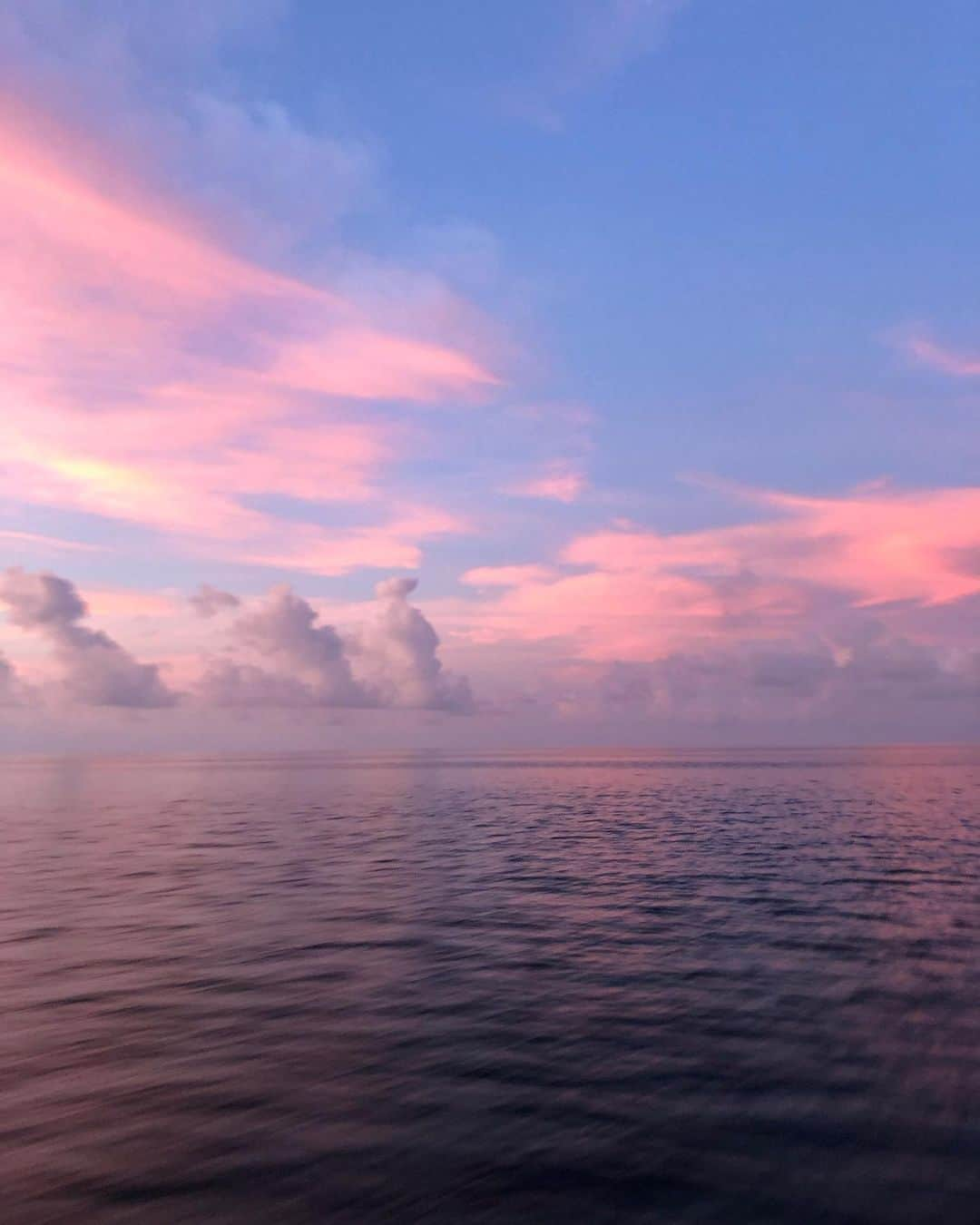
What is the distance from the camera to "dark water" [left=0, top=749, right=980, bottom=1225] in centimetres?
1098

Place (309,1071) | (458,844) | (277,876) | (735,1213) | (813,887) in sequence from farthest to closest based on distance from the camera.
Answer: (458,844), (277,876), (813,887), (309,1071), (735,1213)

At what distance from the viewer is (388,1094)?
13680mm

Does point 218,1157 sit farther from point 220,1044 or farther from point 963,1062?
point 963,1062

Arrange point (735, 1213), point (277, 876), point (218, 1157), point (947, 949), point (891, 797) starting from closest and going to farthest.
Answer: point (735, 1213) → point (218, 1157) → point (947, 949) → point (277, 876) → point (891, 797)

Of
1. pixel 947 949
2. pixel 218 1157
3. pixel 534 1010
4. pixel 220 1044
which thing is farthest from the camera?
pixel 947 949

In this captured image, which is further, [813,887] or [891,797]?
[891,797]

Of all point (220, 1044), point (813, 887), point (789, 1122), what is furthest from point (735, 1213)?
point (813, 887)

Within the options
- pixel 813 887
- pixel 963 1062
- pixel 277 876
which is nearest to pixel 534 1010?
pixel 963 1062

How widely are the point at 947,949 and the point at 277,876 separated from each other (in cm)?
2402

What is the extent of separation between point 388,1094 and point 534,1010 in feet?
16.1

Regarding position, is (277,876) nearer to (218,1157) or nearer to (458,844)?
(458,844)

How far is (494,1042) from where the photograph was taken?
52.7 ft

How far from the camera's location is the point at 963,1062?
48.8ft

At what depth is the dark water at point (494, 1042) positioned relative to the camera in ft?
36.0
